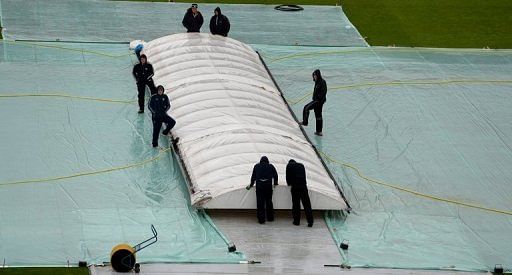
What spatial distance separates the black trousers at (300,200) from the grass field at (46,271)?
426 centimetres

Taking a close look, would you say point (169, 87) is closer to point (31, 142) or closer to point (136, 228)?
point (31, 142)

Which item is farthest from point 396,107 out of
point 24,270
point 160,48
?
point 24,270

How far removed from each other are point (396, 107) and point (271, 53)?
5.02 m

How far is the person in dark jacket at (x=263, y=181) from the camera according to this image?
20.1 m

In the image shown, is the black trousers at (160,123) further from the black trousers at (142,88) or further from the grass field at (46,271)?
the grass field at (46,271)

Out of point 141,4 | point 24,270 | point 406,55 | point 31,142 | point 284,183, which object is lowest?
point 24,270

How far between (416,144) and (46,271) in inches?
398

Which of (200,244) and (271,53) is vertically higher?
(271,53)

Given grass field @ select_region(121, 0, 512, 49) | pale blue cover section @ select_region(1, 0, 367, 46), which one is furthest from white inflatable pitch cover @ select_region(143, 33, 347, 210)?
grass field @ select_region(121, 0, 512, 49)

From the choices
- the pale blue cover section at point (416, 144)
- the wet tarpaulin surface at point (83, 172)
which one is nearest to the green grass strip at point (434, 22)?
the pale blue cover section at point (416, 144)

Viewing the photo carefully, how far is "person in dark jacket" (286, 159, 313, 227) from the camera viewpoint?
2016cm

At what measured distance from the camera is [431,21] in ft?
114

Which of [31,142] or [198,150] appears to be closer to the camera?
[198,150]

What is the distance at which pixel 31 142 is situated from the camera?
77.3 ft
